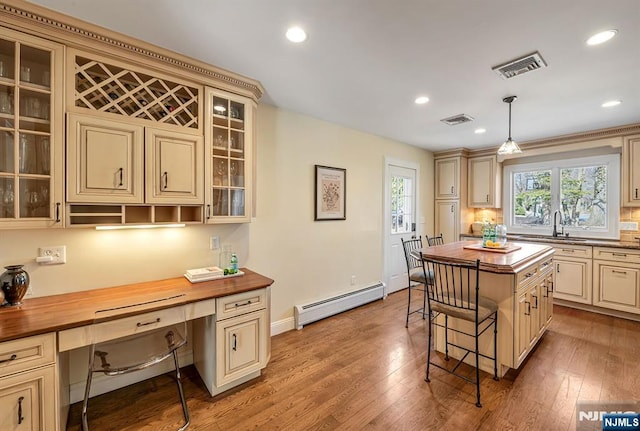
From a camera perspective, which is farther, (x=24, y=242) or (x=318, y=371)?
(x=318, y=371)

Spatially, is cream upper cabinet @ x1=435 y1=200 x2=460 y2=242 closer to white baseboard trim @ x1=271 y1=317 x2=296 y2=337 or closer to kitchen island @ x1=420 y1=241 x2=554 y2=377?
kitchen island @ x1=420 y1=241 x2=554 y2=377

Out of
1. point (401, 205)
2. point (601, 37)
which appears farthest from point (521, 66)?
point (401, 205)

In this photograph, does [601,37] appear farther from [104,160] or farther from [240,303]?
[104,160]

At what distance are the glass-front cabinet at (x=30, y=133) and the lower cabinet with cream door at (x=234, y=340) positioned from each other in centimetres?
123

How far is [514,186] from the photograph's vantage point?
5164mm

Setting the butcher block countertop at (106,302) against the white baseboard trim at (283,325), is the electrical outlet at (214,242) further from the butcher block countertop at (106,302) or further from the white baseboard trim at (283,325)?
the white baseboard trim at (283,325)

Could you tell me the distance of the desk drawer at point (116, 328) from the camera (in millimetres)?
1591

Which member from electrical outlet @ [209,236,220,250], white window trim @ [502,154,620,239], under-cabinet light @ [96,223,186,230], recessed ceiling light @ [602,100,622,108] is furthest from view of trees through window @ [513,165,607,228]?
under-cabinet light @ [96,223,186,230]

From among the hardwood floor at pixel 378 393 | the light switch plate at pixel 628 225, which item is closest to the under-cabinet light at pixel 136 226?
the hardwood floor at pixel 378 393

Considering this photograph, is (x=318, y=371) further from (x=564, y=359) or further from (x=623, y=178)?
(x=623, y=178)

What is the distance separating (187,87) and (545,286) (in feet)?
13.0

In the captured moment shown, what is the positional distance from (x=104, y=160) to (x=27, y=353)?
1193mm

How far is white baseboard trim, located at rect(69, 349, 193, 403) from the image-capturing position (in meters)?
2.11

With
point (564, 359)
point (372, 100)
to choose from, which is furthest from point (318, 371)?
point (372, 100)
